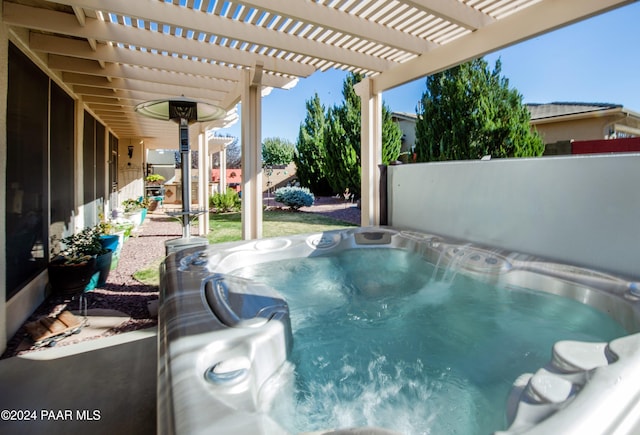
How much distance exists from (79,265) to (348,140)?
7.97 metres

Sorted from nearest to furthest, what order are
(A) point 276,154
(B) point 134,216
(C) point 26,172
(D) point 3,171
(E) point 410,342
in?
(E) point 410,342 → (D) point 3,171 → (C) point 26,172 → (B) point 134,216 → (A) point 276,154

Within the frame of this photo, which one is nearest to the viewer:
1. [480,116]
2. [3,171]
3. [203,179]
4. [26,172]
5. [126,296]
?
[3,171]

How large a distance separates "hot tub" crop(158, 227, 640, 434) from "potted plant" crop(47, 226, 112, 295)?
1321mm

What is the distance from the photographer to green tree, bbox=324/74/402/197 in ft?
31.4

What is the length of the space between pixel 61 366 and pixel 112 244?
216cm

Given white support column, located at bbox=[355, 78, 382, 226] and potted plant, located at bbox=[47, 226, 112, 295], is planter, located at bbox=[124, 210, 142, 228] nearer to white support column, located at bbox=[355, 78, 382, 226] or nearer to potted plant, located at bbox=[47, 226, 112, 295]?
potted plant, located at bbox=[47, 226, 112, 295]

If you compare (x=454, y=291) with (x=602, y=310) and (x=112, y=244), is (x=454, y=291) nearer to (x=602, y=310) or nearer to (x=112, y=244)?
(x=602, y=310)

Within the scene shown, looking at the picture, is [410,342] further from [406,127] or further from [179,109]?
[406,127]

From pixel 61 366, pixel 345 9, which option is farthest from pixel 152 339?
pixel 345 9

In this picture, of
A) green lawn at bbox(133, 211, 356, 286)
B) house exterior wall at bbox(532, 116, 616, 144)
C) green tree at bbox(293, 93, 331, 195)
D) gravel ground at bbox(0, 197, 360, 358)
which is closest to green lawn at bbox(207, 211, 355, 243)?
green lawn at bbox(133, 211, 356, 286)

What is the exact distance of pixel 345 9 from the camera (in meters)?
2.89

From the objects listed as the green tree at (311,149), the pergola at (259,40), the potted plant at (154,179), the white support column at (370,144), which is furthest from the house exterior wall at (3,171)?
the potted plant at (154,179)

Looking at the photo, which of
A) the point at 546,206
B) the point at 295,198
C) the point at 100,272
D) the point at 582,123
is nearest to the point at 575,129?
the point at 582,123

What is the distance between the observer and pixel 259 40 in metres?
3.20
